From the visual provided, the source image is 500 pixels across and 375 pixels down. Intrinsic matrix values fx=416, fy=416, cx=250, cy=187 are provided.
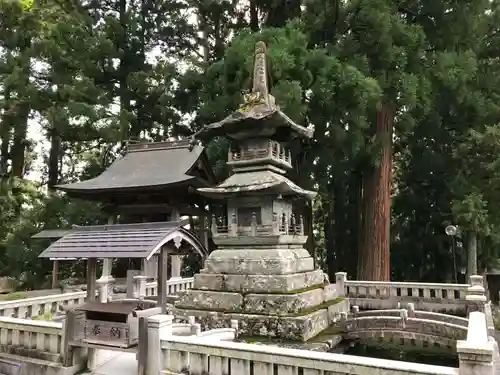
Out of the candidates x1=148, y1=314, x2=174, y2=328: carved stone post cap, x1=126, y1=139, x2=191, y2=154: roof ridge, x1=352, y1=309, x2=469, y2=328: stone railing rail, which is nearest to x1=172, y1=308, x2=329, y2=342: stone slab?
x1=352, y1=309, x2=469, y2=328: stone railing rail

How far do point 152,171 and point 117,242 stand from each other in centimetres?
839

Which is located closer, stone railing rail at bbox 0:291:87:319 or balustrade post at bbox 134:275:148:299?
stone railing rail at bbox 0:291:87:319

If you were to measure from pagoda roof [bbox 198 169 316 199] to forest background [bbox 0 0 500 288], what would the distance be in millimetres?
3849

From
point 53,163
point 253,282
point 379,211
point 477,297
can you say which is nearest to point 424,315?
point 477,297

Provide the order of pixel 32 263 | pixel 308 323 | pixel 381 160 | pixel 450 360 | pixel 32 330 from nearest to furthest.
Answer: pixel 32 330 → pixel 308 323 → pixel 450 360 → pixel 381 160 → pixel 32 263

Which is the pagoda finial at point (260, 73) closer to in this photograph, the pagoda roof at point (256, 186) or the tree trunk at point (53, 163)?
the pagoda roof at point (256, 186)

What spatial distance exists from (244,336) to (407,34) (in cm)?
1299

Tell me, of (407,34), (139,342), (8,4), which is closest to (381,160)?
Answer: (407,34)

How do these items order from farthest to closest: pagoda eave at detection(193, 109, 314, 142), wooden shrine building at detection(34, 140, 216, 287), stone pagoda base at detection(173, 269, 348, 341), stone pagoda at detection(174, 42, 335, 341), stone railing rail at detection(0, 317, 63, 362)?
wooden shrine building at detection(34, 140, 216, 287), pagoda eave at detection(193, 109, 314, 142), stone pagoda at detection(174, 42, 335, 341), stone pagoda base at detection(173, 269, 348, 341), stone railing rail at detection(0, 317, 63, 362)

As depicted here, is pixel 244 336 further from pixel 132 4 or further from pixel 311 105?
pixel 132 4

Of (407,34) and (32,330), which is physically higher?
(407,34)

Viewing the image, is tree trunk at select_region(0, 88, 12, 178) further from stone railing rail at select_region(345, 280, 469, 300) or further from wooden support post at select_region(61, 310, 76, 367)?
stone railing rail at select_region(345, 280, 469, 300)

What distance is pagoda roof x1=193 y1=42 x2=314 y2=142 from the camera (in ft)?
39.1

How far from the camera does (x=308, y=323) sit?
384 inches
